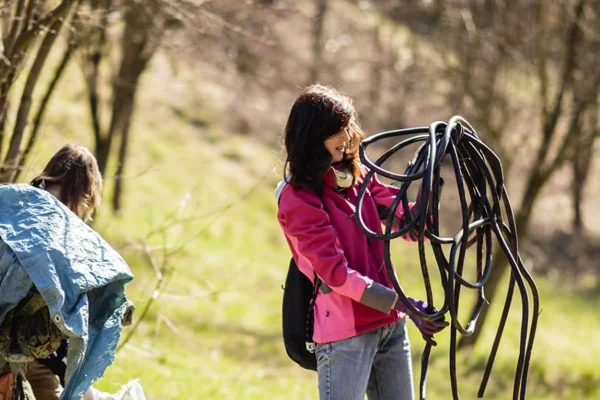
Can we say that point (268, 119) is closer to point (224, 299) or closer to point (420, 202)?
point (224, 299)

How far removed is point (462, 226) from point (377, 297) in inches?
16.9

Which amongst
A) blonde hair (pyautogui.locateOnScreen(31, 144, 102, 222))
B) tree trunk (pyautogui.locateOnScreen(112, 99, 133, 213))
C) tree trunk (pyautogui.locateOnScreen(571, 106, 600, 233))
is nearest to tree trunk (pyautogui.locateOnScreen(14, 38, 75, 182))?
blonde hair (pyautogui.locateOnScreen(31, 144, 102, 222))

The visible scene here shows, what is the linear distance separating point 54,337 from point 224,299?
11.6m

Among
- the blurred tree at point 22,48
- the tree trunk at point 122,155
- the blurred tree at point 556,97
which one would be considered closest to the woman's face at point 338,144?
the blurred tree at point 22,48

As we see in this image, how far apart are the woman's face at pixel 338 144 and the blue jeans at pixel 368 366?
71 cm

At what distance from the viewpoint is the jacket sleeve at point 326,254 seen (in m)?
3.65

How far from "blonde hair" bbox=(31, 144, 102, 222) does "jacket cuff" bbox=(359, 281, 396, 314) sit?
138cm

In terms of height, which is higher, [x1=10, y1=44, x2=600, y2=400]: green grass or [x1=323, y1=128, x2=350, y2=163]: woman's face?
[x1=323, y1=128, x2=350, y2=163]: woman's face

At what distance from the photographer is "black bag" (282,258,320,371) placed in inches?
154

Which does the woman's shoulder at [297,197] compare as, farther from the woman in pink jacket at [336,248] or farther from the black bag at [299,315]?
the black bag at [299,315]

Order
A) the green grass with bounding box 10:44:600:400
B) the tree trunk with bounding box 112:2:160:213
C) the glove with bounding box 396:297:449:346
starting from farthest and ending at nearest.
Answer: the tree trunk with bounding box 112:2:160:213, the green grass with bounding box 10:44:600:400, the glove with bounding box 396:297:449:346

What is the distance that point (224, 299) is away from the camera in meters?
15.5

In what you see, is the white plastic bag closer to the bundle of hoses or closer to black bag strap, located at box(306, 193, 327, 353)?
black bag strap, located at box(306, 193, 327, 353)

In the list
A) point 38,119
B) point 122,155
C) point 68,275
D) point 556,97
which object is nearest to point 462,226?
point 68,275
